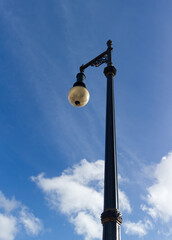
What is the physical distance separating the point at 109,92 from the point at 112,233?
403 centimetres

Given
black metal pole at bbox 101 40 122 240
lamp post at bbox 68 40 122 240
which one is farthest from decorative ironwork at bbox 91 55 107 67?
black metal pole at bbox 101 40 122 240

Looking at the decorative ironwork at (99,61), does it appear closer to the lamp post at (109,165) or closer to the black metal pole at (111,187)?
the lamp post at (109,165)

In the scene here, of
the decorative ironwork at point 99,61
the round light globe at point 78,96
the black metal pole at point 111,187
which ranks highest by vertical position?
the decorative ironwork at point 99,61

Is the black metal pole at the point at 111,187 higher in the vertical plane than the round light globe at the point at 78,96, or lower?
lower

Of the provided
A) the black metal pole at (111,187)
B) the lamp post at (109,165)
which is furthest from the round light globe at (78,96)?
→ the black metal pole at (111,187)

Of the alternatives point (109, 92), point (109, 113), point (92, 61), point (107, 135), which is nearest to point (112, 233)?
point (107, 135)

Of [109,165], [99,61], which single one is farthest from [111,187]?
[99,61]

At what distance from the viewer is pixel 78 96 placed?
28.0 feet

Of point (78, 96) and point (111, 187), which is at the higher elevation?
point (78, 96)

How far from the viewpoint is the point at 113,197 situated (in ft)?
18.9

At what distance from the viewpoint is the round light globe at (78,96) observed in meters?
8.55

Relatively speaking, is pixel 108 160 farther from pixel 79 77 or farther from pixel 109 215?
pixel 79 77

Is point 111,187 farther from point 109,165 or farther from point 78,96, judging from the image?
point 78,96

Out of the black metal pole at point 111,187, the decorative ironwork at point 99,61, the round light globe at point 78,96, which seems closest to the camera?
the black metal pole at point 111,187
